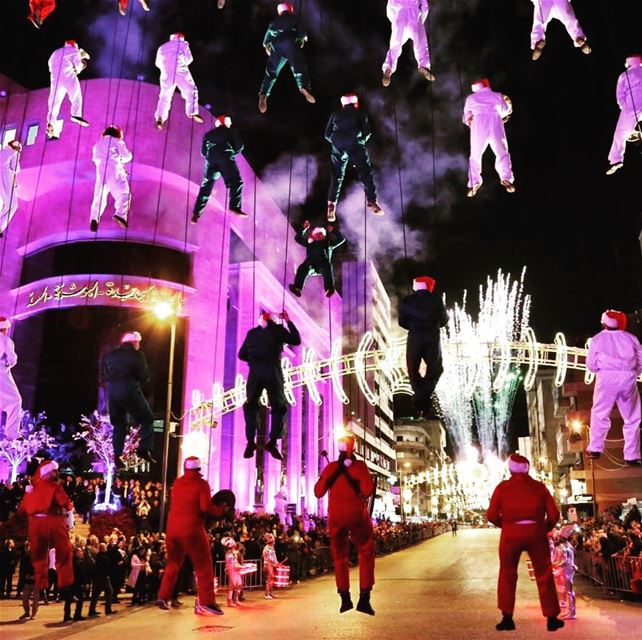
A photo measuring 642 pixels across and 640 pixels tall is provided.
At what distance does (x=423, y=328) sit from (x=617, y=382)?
8.44 feet

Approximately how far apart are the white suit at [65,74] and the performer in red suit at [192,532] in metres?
7.92

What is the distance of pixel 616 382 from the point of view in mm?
8523

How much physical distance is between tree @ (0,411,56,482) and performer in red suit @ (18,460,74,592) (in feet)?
90.2

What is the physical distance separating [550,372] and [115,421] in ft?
271

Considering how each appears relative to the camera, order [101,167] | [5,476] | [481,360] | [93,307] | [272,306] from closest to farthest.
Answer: [101,167] → [481,360] → [5,476] → [93,307] → [272,306]

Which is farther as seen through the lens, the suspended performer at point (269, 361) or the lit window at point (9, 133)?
the lit window at point (9, 133)

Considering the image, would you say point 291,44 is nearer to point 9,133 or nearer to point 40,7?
point 40,7

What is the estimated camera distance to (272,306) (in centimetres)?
4869

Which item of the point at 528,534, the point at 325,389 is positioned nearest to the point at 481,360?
the point at 528,534

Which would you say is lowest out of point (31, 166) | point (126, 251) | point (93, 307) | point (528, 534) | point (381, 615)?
point (381, 615)

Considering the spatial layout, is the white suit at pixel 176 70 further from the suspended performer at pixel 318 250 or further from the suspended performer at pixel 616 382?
the suspended performer at pixel 616 382

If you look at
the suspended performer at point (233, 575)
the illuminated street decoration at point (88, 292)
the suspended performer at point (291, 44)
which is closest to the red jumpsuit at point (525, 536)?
the suspended performer at point (291, 44)

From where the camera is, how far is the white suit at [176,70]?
11852 mm

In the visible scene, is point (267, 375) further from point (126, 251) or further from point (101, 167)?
point (126, 251)
